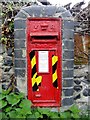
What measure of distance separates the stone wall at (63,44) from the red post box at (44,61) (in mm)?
65

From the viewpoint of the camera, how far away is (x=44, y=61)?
182 inches

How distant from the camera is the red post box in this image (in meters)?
4.57

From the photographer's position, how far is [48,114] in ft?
14.8

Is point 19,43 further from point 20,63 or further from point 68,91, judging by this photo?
point 68,91

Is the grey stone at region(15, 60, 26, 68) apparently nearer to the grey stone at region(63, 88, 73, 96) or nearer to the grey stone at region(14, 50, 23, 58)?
the grey stone at region(14, 50, 23, 58)

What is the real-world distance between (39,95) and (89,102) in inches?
30.9

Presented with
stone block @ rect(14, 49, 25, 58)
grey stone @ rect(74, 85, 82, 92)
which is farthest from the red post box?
grey stone @ rect(74, 85, 82, 92)

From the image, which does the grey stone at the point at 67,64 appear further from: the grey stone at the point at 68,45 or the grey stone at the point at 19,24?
the grey stone at the point at 19,24

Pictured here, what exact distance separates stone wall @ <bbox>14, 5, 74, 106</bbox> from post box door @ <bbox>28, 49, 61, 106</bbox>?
0.31ft

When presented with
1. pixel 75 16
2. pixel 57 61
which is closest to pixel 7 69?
pixel 57 61

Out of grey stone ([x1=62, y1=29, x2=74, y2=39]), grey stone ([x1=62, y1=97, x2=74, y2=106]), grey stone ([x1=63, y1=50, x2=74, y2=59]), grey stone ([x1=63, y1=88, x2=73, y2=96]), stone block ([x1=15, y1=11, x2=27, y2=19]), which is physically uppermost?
stone block ([x1=15, y1=11, x2=27, y2=19])

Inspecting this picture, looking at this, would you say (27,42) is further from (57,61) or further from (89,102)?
(89,102)

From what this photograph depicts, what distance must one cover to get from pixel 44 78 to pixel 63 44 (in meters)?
0.55

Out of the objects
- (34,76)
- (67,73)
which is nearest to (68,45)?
(67,73)
